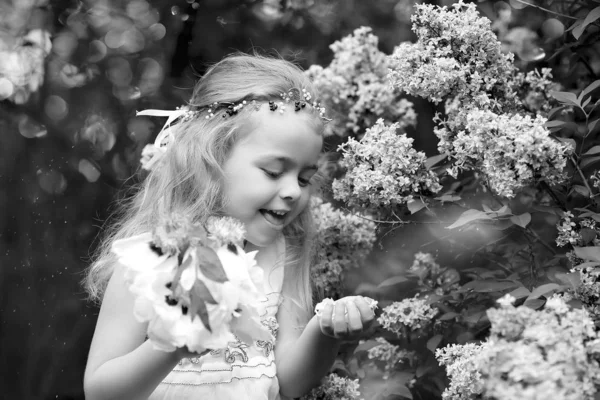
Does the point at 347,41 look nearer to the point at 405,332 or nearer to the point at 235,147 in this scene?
the point at 235,147

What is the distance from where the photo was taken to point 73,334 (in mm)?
2863

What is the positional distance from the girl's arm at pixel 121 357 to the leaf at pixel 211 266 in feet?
0.75

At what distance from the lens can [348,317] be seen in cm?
166

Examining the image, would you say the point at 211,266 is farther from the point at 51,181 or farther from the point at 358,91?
the point at 51,181

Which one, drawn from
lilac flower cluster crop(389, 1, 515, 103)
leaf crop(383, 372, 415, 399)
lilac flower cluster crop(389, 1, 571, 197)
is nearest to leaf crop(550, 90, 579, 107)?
lilac flower cluster crop(389, 1, 571, 197)

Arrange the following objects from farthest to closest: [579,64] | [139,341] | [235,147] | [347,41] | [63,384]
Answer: [63,384], [347,41], [579,64], [235,147], [139,341]

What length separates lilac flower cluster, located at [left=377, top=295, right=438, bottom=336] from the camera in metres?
2.11

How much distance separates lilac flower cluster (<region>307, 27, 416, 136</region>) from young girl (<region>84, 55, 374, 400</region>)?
303 millimetres

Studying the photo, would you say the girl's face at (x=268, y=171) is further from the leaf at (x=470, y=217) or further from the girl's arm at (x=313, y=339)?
the leaf at (x=470, y=217)

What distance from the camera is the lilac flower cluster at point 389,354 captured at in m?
2.28

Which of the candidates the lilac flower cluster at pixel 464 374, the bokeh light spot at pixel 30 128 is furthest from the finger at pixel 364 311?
the bokeh light spot at pixel 30 128

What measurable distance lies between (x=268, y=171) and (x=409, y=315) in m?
0.57

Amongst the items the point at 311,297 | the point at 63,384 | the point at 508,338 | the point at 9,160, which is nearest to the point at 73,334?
the point at 63,384

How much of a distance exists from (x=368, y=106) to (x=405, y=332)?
2.45 ft
